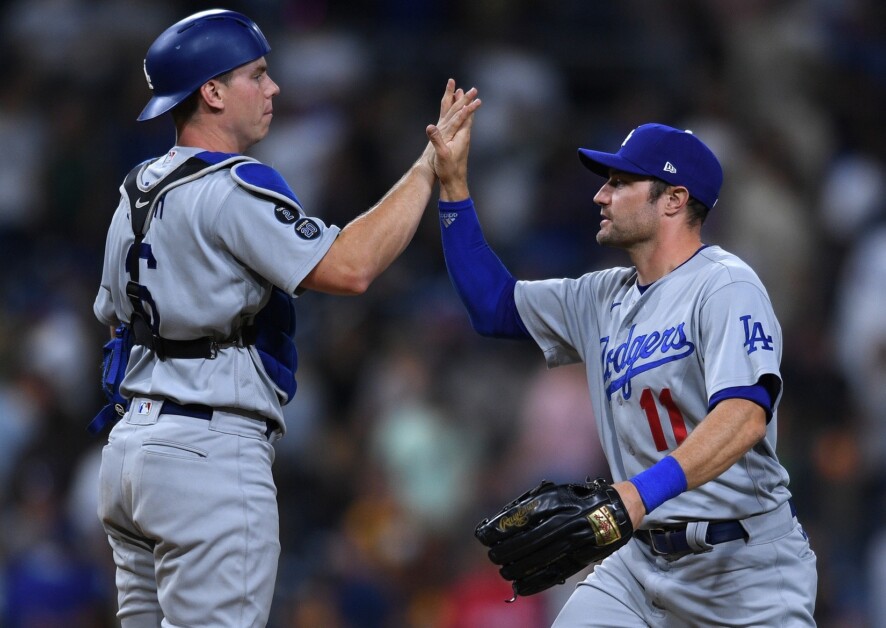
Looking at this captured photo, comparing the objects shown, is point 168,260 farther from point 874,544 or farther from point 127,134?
point 127,134

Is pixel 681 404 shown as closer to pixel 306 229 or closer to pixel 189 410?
pixel 306 229

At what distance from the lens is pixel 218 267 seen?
3713 mm

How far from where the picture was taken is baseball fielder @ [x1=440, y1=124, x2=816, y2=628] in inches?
150

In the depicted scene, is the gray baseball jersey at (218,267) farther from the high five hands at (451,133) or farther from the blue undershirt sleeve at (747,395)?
the blue undershirt sleeve at (747,395)

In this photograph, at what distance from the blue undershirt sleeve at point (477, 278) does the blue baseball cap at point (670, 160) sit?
563 millimetres

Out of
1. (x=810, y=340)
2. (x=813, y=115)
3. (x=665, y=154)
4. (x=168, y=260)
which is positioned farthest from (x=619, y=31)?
(x=168, y=260)

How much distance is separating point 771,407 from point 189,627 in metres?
1.73

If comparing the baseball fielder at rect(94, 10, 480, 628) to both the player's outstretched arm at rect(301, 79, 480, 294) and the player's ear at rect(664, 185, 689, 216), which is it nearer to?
the player's outstretched arm at rect(301, 79, 480, 294)

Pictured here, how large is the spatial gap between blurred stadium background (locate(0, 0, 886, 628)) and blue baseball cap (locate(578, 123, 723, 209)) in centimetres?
347

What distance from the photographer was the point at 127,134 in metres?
9.63

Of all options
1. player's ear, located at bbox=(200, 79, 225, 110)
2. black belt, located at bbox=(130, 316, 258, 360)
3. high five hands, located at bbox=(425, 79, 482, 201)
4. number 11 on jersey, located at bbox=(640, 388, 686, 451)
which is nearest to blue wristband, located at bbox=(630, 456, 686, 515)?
number 11 on jersey, located at bbox=(640, 388, 686, 451)

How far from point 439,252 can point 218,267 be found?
18.5ft

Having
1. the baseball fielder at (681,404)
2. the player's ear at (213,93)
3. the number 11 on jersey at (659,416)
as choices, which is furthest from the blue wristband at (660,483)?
the player's ear at (213,93)

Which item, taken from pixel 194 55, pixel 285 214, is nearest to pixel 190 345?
pixel 285 214
